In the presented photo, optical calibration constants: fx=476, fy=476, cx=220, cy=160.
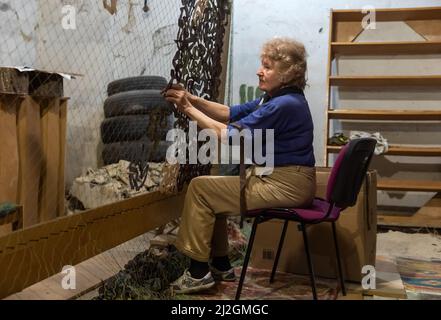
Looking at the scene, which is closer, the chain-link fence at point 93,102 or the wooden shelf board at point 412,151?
the chain-link fence at point 93,102

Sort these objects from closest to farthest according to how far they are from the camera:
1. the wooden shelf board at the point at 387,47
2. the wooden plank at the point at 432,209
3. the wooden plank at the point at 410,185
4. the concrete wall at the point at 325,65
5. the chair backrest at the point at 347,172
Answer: the chair backrest at the point at 347,172
the wooden plank at the point at 410,185
the wooden shelf board at the point at 387,47
the wooden plank at the point at 432,209
the concrete wall at the point at 325,65

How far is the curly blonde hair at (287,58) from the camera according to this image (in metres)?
2.23

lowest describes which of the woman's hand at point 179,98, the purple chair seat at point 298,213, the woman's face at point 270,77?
the purple chair seat at point 298,213

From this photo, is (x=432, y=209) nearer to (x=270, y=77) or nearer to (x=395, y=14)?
(x=395, y=14)

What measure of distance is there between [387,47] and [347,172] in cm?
260

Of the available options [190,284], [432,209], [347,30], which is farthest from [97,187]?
[432,209]

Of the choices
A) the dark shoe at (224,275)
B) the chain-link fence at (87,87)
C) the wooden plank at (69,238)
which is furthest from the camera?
the dark shoe at (224,275)

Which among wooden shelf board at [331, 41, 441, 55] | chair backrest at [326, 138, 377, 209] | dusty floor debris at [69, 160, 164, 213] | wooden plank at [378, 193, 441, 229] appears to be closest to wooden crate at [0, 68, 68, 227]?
dusty floor debris at [69, 160, 164, 213]

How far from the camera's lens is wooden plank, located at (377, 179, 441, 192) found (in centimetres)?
402

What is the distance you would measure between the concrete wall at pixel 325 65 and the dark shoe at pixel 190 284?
7.82 ft

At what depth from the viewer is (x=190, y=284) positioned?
2.27 m
